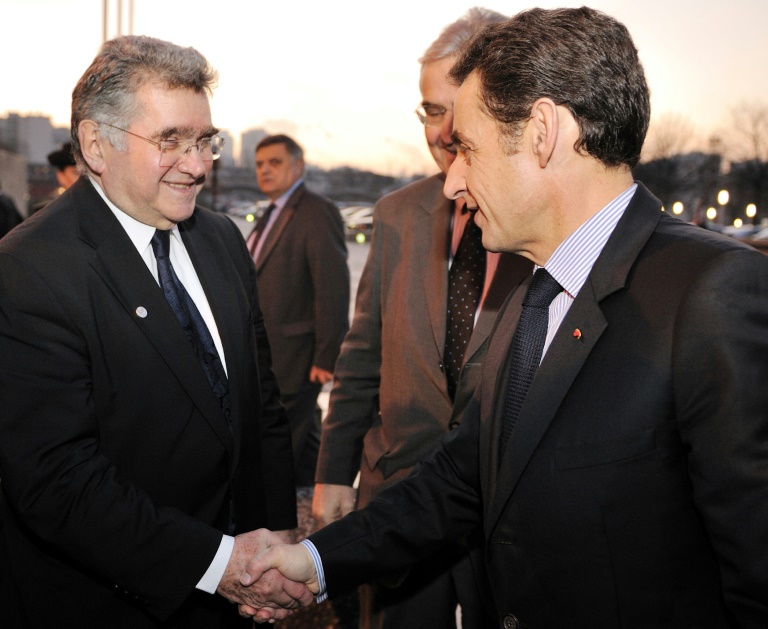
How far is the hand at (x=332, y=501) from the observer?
2.69m

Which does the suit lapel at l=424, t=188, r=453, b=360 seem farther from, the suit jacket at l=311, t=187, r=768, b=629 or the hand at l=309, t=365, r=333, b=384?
the hand at l=309, t=365, r=333, b=384

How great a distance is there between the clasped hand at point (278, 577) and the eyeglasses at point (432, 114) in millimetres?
1387

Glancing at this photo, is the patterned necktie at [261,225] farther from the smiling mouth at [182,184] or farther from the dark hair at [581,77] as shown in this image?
the dark hair at [581,77]

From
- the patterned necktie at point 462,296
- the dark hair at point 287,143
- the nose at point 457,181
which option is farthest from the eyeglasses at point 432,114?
the dark hair at point 287,143

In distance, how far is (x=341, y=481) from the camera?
270 centimetres

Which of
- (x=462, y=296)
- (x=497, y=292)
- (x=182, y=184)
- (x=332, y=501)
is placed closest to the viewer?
(x=182, y=184)

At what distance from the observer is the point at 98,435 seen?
6.10 ft

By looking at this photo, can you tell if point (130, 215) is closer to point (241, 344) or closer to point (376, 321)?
point (241, 344)

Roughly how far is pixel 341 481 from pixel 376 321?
0.58m

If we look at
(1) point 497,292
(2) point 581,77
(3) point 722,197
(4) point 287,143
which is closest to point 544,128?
(2) point 581,77

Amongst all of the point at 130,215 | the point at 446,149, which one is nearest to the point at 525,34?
the point at 446,149

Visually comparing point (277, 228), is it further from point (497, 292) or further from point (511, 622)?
point (511, 622)

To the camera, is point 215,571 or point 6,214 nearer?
point 215,571

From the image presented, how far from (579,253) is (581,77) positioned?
35 cm
